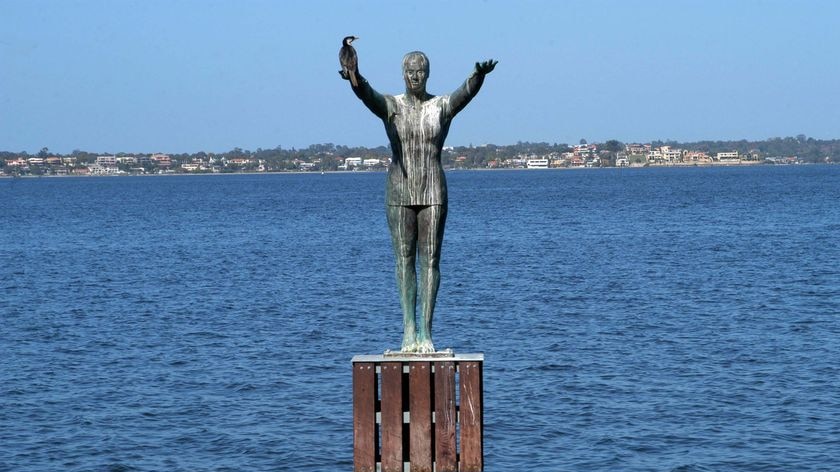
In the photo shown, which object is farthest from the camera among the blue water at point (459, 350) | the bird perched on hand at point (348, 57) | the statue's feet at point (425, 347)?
the blue water at point (459, 350)

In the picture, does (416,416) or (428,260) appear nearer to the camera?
(416,416)

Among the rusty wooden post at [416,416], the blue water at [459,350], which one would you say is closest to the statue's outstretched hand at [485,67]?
the rusty wooden post at [416,416]

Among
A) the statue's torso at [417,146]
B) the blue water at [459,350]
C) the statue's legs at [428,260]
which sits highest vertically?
the statue's torso at [417,146]

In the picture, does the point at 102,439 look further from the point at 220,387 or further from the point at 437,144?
the point at 437,144

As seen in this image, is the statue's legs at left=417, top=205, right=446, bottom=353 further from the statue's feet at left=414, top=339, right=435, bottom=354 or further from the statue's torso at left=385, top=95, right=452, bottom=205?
the statue's torso at left=385, top=95, right=452, bottom=205

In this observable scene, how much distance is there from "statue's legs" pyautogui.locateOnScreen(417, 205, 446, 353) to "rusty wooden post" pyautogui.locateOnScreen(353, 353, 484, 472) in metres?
0.44

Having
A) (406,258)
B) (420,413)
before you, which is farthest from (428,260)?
(420,413)

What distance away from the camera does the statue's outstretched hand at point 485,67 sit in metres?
11.4

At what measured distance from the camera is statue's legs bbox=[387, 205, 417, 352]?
12.0 metres

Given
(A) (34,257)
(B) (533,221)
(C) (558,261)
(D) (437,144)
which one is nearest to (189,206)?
(B) (533,221)

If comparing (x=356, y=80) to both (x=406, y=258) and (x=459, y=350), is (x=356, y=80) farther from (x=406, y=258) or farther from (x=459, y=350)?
(x=459, y=350)

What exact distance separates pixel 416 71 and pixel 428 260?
1645 millimetres

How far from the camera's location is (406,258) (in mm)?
12133

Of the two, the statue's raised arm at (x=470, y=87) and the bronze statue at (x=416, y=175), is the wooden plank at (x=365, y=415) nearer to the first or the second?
the bronze statue at (x=416, y=175)
